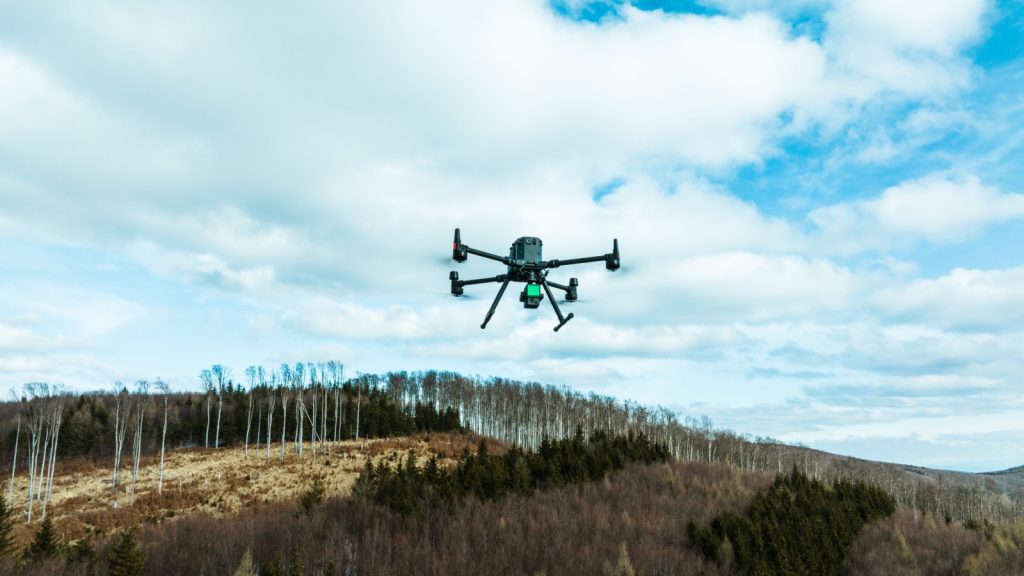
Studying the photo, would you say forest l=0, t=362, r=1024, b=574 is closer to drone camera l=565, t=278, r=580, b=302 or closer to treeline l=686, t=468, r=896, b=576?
treeline l=686, t=468, r=896, b=576

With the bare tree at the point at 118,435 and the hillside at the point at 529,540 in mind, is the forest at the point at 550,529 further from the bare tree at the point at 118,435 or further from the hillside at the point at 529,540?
the bare tree at the point at 118,435

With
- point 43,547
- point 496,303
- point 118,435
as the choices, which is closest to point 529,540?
point 496,303

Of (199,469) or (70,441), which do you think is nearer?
(199,469)

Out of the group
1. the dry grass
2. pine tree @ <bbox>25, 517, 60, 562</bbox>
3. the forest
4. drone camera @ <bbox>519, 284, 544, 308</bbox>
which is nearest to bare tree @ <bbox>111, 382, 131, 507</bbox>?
the dry grass

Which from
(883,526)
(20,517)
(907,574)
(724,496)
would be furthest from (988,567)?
(20,517)

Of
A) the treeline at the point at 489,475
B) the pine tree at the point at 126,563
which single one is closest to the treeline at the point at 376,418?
the treeline at the point at 489,475

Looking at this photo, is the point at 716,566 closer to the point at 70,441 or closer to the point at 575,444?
the point at 575,444

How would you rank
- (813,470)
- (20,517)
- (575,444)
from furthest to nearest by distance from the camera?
(813,470) < (20,517) < (575,444)
